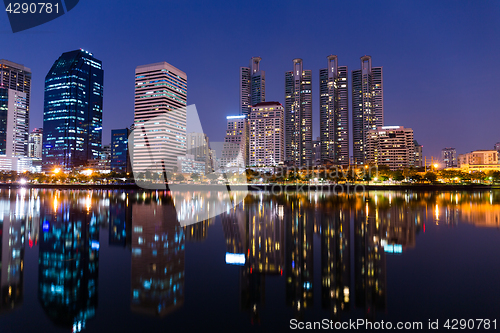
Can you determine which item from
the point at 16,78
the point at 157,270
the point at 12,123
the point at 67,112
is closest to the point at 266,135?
the point at 67,112

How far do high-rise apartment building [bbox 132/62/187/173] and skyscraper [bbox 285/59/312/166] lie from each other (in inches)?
2397

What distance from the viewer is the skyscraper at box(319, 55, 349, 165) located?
14888 cm

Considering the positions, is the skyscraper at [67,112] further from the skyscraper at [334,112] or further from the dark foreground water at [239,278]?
the dark foreground water at [239,278]

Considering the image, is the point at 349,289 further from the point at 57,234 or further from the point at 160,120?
the point at 160,120

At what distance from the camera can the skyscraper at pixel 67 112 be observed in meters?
139

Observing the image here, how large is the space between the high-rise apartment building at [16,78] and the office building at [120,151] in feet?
182

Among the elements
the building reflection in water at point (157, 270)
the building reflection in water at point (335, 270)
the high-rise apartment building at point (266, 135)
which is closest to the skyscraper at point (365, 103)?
the high-rise apartment building at point (266, 135)

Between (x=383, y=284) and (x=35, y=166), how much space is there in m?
181

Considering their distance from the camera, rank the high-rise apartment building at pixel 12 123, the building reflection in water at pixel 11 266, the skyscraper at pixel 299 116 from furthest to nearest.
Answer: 1. the high-rise apartment building at pixel 12 123
2. the skyscraper at pixel 299 116
3. the building reflection in water at pixel 11 266

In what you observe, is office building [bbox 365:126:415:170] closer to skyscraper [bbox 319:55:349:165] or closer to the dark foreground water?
skyscraper [bbox 319:55:349:165]

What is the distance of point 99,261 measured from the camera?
28.4ft

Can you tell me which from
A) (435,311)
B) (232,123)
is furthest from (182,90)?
(435,311)

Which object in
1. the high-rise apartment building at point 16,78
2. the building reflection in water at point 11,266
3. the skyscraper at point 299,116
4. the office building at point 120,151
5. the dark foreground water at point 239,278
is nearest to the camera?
the dark foreground water at point 239,278

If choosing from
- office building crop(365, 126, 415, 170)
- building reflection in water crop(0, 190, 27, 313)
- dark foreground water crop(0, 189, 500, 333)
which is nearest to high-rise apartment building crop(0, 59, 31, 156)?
office building crop(365, 126, 415, 170)
